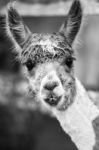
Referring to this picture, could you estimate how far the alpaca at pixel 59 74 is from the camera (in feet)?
7.49

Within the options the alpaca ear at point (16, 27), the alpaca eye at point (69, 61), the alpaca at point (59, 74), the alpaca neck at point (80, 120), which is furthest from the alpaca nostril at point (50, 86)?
the alpaca ear at point (16, 27)

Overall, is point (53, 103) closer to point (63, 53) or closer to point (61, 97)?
point (61, 97)

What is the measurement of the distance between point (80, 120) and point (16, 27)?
57 cm

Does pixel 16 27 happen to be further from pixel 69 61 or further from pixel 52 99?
pixel 52 99

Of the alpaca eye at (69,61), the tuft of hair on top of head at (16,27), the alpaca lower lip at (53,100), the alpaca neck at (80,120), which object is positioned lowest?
the alpaca neck at (80,120)

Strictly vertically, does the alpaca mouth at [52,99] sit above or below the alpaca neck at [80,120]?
above

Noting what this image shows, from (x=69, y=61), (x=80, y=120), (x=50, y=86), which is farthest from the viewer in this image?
(x=80, y=120)

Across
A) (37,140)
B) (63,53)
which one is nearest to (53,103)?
(63,53)

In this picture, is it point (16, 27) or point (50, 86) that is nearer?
point (50, 86)

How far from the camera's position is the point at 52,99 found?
227 cm

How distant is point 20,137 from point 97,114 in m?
3.54

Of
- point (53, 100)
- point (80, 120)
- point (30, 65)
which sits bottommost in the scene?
point (80, 120)

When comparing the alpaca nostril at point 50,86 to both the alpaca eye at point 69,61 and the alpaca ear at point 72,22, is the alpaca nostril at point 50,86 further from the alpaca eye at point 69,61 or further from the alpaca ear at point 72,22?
the alpaca ear at point 72,22

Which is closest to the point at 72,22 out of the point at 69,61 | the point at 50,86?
the point at 69,61
